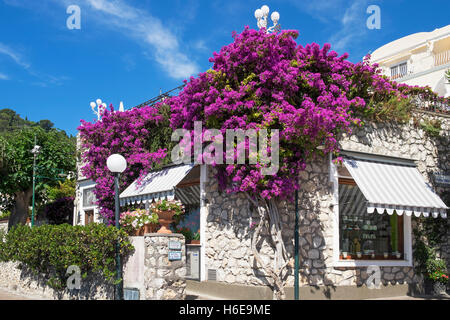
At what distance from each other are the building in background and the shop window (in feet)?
41.8

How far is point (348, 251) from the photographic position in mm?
14125

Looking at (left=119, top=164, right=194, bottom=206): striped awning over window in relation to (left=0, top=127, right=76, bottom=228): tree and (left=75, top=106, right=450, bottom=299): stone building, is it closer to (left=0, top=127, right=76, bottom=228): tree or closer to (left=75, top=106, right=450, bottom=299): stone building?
(left=75, top=106, right=450, bottom=299): stone building

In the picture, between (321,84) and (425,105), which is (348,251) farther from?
(425,105)

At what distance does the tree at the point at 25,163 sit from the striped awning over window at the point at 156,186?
47.7ft

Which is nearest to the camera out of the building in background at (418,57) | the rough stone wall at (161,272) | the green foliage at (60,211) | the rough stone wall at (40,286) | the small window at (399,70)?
the rough stone wall at (161,272)

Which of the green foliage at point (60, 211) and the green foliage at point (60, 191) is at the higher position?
the green foliage at point (60, 191)

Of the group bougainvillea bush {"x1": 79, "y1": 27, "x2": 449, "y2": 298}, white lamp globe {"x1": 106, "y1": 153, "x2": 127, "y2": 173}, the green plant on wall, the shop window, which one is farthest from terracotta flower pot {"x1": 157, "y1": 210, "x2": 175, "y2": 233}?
the green plant on wall

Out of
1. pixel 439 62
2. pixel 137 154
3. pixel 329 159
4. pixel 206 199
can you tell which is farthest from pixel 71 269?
pixel 439 62

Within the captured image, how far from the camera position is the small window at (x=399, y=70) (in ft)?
103

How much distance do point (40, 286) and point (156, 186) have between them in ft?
16.1

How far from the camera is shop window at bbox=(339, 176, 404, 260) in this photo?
14.2 meters

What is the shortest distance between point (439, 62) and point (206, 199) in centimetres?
2043

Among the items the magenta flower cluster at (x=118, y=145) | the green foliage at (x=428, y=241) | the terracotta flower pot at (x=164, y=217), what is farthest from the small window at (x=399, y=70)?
the terracotta flower pot at (x=164, y=217)

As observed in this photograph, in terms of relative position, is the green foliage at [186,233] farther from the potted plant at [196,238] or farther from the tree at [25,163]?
A: the tree at [25,163]
